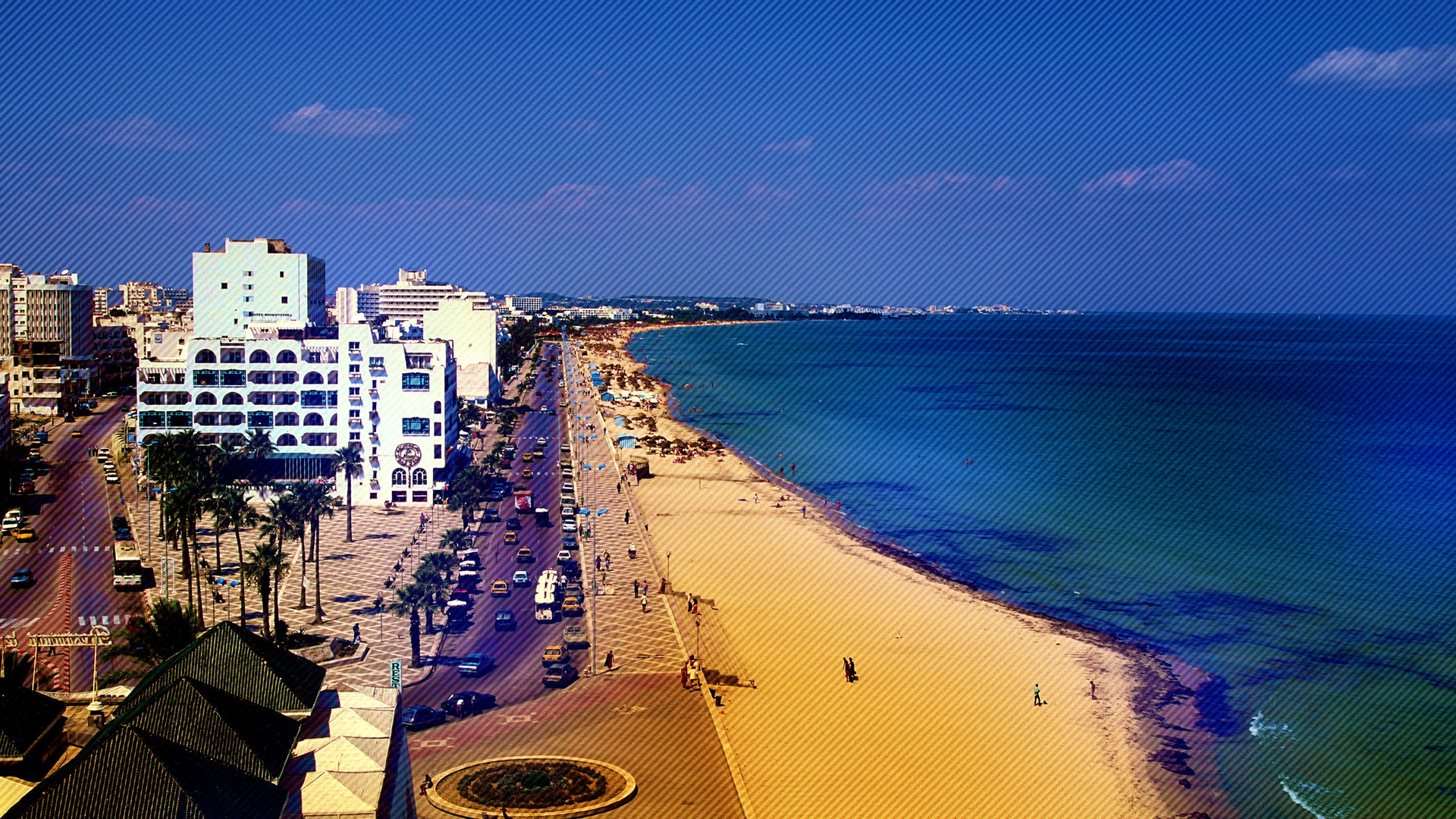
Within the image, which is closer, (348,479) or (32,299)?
(348,479)

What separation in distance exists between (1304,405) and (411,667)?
12111 cm

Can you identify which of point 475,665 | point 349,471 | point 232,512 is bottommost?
point 475,665

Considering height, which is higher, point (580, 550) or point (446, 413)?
point (446, 413)

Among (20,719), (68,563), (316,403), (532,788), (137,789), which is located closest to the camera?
(137,789)

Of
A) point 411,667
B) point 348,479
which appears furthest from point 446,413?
point 411,667

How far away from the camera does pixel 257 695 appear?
2034cm

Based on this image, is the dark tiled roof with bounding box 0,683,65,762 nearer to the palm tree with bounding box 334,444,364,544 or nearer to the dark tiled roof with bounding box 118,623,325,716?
the dark tiled roof with bounding box 118,623,325,716

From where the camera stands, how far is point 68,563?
1789 inches

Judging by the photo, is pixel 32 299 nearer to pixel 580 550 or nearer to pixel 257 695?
pixel 580 550

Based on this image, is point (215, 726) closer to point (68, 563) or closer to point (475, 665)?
point (475, 665)

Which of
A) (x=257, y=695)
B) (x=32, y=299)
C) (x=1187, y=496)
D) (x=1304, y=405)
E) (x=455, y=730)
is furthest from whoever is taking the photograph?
(x=1304, y=405)

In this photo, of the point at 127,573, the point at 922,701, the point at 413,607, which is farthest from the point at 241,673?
the point at 127,573

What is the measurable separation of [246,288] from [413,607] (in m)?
45.9

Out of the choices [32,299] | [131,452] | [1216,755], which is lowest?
[1216,755]
